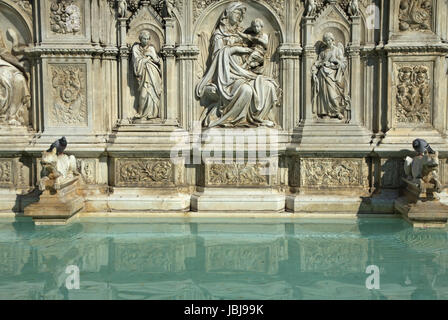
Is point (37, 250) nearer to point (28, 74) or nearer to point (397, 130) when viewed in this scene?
point (28, 74)

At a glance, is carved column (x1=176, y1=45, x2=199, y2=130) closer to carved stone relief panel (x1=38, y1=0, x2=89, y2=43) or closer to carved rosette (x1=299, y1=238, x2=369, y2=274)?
carved stone relief panel (x1=38, y1=0, x2=89, y2=43)

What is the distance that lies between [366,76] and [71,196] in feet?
19.5

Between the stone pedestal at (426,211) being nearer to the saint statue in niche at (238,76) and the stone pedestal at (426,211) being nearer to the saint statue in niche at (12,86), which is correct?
the saint statue in niche at (238,76)

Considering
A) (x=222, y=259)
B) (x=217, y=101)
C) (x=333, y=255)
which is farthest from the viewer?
(x=217, y=101)

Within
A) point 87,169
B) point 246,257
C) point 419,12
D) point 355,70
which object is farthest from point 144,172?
point 419,12

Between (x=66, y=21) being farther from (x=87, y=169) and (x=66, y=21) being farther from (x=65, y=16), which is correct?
(x=87, y=169)

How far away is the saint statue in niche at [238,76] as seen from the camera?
1000 cm

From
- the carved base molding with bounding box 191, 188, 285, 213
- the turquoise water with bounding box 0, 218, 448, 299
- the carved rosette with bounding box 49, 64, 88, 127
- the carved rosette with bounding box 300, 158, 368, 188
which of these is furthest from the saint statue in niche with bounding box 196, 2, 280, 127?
the carved rosette with bounding box 49, 64, 88, 127

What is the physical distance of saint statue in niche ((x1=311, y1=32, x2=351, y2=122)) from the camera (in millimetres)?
9891

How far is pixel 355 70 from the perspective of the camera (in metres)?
9.95

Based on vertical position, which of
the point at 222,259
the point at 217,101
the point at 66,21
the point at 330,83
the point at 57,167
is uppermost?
the point at 66,21

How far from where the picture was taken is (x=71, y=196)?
31.3ft

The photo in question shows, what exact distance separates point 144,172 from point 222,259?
10.6ft

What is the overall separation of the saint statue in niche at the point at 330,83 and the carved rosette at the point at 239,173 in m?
1.55
